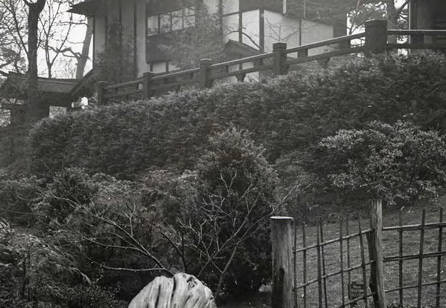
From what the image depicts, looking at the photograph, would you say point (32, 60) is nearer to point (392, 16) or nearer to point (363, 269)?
point (392, 16)

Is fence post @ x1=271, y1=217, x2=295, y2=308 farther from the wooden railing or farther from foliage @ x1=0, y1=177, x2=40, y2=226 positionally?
foliage @ x1=0, y1=177, x2=40, y2=226

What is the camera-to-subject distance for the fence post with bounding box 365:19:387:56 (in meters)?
12.7

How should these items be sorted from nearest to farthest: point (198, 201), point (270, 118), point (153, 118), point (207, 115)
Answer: point (198, 201) < point (270, 118) < point (207, 115) < point (153, 118)

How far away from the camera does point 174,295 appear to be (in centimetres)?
593

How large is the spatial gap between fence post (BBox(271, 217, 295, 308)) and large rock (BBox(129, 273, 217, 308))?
75cm

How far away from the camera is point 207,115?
14977 mm

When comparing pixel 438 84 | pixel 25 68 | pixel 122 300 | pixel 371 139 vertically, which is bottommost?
pixel 122 300

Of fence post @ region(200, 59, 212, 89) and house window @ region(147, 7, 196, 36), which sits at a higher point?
house window @ region(147, 7, 196, 36)

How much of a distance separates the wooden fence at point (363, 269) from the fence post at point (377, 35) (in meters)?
3.82

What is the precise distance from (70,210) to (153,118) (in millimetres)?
7982

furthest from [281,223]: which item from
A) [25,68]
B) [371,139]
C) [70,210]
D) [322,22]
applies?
[25,68]

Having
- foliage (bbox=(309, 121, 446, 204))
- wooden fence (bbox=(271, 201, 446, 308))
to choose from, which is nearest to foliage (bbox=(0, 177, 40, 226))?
foliage (bbox=(309, 121, 446, 204))

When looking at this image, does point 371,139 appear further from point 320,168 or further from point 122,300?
point 122,300

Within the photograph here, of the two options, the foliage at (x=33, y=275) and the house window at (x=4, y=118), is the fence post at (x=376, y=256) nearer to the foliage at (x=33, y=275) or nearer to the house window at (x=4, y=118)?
the foliage at (x=33, y=275)
